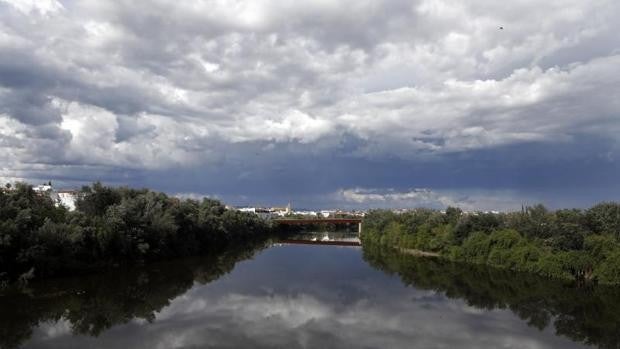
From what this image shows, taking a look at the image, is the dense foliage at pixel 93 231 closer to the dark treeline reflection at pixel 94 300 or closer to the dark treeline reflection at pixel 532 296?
the dark treeline reflection at pixel 94 300

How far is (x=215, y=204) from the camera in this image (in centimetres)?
9319

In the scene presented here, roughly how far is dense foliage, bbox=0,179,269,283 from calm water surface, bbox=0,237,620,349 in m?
2.56

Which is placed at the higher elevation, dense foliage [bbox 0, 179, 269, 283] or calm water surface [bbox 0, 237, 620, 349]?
dense foliage [bbox 0, 179, 269, 283]

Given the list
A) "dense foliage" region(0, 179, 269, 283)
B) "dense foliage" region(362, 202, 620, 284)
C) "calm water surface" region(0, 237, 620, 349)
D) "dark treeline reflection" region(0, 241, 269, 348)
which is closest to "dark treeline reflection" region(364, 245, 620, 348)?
"calm water surface" region(0, 237, 620, 349)

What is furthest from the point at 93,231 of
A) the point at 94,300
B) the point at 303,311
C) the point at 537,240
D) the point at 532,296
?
the point at 537,240

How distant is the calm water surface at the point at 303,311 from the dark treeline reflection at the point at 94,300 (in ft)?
0.26

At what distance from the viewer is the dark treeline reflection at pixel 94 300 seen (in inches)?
1105

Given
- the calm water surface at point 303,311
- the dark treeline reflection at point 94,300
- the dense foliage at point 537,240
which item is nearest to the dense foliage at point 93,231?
the dark treeline reflection at point 94,300

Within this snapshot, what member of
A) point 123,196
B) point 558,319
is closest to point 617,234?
point 558,319

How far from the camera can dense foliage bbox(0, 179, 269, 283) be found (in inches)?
1551

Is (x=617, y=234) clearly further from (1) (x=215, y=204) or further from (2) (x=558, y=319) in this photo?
(1) (x=215, y=204)

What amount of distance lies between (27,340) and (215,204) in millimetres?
68411

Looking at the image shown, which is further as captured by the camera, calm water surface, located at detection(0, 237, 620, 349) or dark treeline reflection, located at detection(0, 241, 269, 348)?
dark treeline reflection, located at detection(0, 241, 269, 348)

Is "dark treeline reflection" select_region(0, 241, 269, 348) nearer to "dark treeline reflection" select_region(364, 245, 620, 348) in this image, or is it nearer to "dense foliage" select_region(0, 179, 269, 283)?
"dense foliage" select_region(0, 179, 269, 283)
